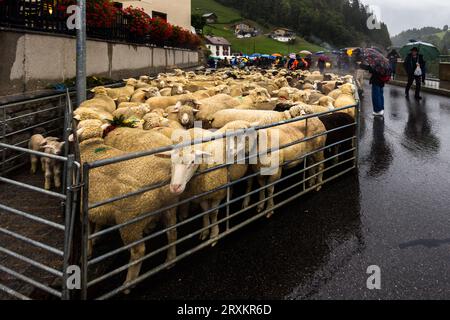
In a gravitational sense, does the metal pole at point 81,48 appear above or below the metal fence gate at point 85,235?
above

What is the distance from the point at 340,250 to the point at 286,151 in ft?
5.46

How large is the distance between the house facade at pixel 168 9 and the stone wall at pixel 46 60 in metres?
10.3

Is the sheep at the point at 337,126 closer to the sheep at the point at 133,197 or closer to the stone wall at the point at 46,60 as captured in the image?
the sheep at the point at 133,197

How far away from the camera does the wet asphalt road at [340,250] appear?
11.1 ft

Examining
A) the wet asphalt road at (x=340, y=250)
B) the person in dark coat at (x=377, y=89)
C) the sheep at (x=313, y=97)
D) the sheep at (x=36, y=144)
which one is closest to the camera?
the wet asphalt road at (x=340, y=250)

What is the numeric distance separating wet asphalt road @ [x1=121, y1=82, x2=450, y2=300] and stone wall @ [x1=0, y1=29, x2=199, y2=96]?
6.03 meters

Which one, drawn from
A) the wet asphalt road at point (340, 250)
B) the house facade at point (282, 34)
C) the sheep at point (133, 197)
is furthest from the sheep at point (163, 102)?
the house facade at point (282, 34)

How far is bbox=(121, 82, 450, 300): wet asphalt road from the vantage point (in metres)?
3.39

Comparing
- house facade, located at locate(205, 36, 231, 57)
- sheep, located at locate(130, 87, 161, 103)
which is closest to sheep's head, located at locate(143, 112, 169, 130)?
sheep, located at locate(130, 87, 161, 103)

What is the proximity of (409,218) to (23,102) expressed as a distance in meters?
6.61

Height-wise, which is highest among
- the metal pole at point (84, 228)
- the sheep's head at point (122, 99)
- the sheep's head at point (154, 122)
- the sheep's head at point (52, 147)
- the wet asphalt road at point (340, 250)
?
the sheep's head at point (122, 99)

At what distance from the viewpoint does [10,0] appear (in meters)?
7.88

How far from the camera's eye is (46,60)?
8883 millimetres

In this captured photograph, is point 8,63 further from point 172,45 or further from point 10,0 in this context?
point 172,45
